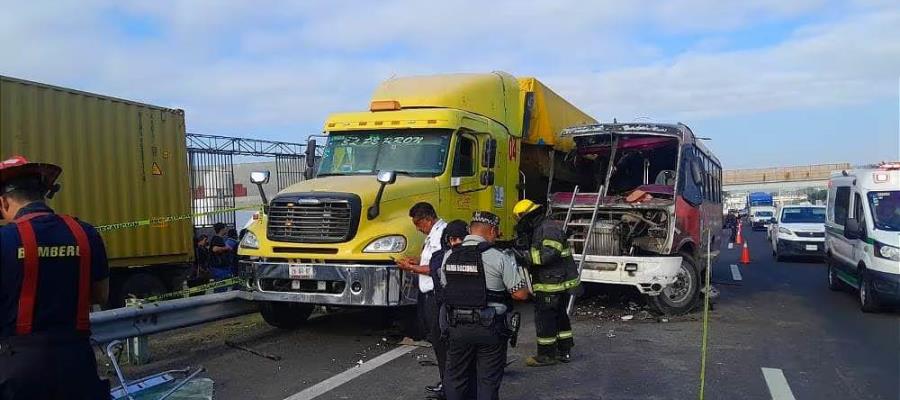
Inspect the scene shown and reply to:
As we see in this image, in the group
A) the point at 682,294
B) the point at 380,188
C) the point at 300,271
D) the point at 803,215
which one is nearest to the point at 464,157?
the point at 380,188

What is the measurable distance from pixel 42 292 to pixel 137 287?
782 centimetres

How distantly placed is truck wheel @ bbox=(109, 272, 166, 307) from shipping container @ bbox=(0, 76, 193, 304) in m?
0.20

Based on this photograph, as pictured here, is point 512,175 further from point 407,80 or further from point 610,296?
point 610,296

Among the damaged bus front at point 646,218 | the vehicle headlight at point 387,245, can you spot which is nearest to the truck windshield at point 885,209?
the damaged bus front at point 646,218

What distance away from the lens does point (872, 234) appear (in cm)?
957

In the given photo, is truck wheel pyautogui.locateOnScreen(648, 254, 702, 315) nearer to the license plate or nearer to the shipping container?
the license plate

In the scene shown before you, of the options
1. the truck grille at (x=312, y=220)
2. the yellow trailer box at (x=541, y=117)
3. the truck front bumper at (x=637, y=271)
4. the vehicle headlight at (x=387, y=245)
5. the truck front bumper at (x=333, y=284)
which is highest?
the yellow trailer box at (x=541, y=117)

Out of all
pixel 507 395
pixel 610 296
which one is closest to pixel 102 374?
pixel 507 395

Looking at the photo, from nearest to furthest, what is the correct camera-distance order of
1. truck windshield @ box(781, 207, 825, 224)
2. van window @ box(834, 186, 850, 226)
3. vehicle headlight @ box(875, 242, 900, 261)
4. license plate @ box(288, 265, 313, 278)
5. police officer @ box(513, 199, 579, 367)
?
police officer @ box(513, 199, 579, 367) → license plate @ box(288, 265, 313, 278) → vehicle headlight @ box(875, 242, 900, 261) → van window @ box(834, 186, 850, 226) → truck windshield @ box(781, 207, 825, 224)

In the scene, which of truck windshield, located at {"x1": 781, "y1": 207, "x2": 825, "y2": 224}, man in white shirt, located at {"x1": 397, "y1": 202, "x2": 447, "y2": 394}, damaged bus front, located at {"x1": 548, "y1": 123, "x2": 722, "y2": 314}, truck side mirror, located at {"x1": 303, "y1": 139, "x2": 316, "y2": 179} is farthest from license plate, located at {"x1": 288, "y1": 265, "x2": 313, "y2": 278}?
truck windshield, located at {"x1": 781, "y1": 207, "x2": 825, "y2": 224}

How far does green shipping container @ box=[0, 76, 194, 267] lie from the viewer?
8719 mm

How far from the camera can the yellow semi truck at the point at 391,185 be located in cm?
721

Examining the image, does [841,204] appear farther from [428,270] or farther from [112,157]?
[112,157]

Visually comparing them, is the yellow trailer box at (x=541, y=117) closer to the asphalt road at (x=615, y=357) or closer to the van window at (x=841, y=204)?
the asphalt road at (x=615, y=357)
